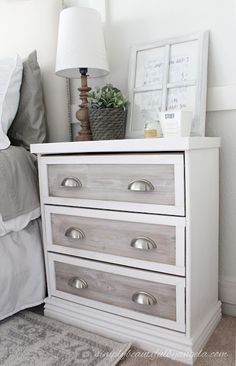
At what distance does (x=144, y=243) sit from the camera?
108 cm

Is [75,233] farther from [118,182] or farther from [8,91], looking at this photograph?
[8,91]

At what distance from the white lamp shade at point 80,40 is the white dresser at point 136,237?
0.36 metres

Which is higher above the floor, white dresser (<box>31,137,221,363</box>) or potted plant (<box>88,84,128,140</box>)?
potted plant (<box>88,84,128,140</box>)

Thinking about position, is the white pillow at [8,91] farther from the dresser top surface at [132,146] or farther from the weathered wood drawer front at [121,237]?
the weathered wood drawer front at [121,237]

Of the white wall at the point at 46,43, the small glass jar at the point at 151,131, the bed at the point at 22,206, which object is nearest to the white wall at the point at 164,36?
the white wall at the point at 46,43

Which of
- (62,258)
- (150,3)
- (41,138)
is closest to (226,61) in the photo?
(150,3)

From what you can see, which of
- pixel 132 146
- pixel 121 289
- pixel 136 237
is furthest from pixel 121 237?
pixel 132 146

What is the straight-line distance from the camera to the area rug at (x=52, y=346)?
1.08 m

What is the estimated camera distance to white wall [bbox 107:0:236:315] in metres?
1.25

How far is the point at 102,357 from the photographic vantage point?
108 cm

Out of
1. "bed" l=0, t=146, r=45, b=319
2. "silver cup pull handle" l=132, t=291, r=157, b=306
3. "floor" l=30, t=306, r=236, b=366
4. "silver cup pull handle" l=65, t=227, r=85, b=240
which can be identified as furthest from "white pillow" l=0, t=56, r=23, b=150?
"floor" l=30, t=306, r=236, b=366

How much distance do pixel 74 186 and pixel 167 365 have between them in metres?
0.67

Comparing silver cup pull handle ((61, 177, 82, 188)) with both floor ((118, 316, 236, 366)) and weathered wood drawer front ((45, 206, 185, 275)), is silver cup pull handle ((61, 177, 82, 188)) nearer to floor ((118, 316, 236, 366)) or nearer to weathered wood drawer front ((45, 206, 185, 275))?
weathered wood drawer front ((45, 206, 185, 275))

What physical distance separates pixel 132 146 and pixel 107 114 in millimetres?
311
